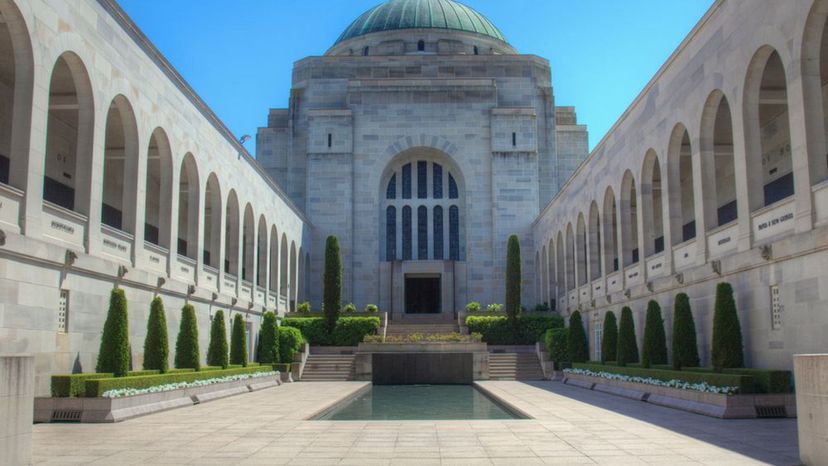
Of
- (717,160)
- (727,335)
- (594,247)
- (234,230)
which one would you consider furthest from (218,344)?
(717,160)

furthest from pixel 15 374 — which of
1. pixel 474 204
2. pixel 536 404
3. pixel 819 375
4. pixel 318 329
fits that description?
pixel 474 204

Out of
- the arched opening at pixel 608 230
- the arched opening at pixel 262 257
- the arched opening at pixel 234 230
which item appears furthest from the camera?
the arched opening at pixel 262 257

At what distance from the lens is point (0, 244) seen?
14.5 metres

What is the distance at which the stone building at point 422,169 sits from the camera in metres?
47.0

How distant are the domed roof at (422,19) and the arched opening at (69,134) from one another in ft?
113

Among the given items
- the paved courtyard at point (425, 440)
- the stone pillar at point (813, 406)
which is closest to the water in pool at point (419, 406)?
the paved courtyard at point (425, 440)

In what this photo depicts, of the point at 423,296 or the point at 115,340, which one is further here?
the point at 423,296

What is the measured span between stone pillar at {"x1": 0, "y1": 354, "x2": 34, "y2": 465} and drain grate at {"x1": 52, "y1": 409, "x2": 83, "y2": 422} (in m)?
6.46

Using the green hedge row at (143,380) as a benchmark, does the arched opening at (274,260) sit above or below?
above

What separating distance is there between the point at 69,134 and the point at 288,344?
466 inches

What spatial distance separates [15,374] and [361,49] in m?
49.8

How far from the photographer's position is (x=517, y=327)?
124 ft

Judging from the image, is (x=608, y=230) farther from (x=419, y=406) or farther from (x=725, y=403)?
(x=725, y=403)

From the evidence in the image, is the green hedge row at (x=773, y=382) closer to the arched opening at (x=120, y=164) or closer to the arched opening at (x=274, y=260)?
the arched opening at (x=120, y=164)
